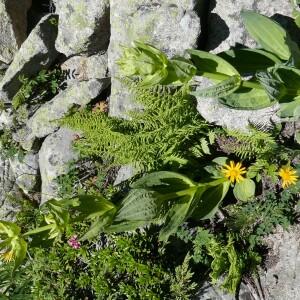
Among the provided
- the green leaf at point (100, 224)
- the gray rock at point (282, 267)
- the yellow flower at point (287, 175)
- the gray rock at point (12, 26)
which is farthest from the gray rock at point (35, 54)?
the gray rock at point (282, 267)

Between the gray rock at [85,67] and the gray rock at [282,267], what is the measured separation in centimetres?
183

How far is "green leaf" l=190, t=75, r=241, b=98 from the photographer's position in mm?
2238

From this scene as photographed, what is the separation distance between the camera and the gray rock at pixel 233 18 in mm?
2941

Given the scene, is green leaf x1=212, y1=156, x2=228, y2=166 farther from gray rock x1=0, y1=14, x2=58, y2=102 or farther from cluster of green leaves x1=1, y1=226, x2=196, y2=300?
gray rock x1=0, y1=14, x2=58, y2=102

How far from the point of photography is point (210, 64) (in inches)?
96.0

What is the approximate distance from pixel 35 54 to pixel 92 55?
478 millimetres

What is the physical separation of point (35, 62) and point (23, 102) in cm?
43

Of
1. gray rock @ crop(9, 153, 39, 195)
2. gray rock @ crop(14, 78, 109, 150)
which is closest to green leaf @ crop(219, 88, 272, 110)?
gray rock @ crop(14, 78, 109, 150)

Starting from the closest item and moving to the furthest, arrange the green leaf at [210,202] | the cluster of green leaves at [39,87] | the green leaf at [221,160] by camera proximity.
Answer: the green leaf at [210,202], the green leaf at [221,160], the cluster of green leaves at [39,87]

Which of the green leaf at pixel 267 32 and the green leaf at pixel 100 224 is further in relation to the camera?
the green leaf at pixel 100 224

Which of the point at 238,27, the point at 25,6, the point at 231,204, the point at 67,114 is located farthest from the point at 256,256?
the point at 25,6

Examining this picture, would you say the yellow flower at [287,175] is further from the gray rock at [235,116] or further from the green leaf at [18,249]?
the green leaf at [18,249]

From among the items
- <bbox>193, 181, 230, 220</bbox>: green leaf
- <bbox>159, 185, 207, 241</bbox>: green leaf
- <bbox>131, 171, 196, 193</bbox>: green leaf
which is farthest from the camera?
<bbox>193, 181, 230, 220</bbox>: green leaf

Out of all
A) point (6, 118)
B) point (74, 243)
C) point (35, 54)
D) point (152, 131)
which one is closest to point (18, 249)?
point (74, 243)
